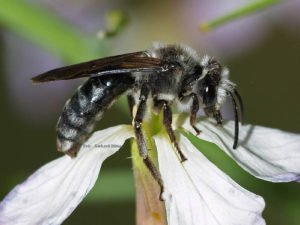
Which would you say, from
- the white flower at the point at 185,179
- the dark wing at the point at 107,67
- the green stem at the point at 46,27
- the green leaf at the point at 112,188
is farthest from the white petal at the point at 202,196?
the green stem at the point at 46,27

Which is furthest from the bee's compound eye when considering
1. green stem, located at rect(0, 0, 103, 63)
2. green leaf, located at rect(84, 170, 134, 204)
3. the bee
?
green stem, located at rect(0, 0, 103, 63)

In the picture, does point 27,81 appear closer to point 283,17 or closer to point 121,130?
point 283,17

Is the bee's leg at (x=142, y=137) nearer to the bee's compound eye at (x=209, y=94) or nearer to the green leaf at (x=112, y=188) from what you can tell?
the bee's compound eye at (x=209, y=94)

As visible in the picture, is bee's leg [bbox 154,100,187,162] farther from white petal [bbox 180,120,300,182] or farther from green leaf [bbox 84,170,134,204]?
green leaf [bbox 84,170,134,204]

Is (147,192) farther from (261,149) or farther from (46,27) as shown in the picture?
(46,27)

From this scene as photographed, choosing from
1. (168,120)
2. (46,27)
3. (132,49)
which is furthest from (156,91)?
(132,49)

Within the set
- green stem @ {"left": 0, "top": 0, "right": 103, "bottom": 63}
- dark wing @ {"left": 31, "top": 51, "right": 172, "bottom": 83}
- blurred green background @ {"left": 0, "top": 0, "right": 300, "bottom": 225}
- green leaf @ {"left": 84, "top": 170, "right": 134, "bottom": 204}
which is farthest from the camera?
blurred green background @ {"left": 0, "top": 0, "right": 300, "bottom": 225}

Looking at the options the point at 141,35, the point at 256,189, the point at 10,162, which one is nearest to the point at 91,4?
the point at 141,35
